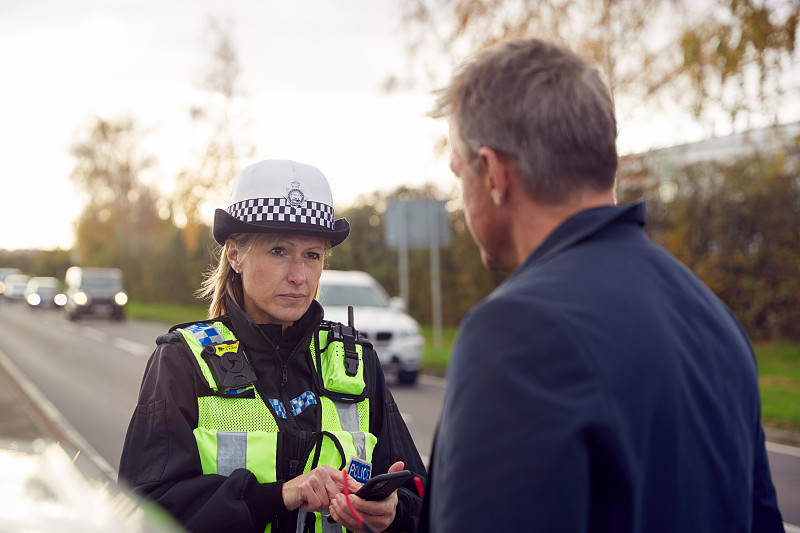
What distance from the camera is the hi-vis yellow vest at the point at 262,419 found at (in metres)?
2.19

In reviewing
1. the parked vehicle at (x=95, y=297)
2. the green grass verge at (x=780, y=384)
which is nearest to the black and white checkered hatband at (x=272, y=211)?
the green grass verge at (x=780, y=384)

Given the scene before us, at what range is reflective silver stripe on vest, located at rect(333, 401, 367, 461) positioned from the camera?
2.40 m

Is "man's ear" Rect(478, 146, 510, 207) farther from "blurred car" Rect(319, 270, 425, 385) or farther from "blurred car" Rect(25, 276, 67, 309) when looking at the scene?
"blurred car" Rect(25, 276, 67, 309)

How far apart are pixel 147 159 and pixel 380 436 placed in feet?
210

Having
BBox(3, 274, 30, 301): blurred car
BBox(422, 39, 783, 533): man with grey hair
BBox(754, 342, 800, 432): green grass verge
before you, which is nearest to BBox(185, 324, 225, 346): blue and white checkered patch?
BBox(422, 39, 783, 533): man with grey hair

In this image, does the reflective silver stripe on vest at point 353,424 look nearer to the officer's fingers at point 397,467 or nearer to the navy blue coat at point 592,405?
the officer's fingers at point 397,467

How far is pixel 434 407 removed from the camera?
35.9ft

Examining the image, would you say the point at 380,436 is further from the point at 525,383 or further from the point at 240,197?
the point at 525,383

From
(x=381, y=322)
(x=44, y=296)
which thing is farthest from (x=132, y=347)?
(x=44, y=296)

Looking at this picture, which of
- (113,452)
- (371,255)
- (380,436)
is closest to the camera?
(380,436)

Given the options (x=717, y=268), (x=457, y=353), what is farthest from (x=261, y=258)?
(x=717, y=268)

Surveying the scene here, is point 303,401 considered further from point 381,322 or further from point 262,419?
point 381,322

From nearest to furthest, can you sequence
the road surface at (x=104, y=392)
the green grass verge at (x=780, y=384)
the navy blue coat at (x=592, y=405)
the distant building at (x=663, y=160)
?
the navy blue coat at (x=592, y=405), the road surface at (x=104, y=392), the green grass verge at (x=780, y=384), the distant building at (x=663, y=160)

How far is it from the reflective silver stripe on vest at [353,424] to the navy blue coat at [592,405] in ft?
3.42
